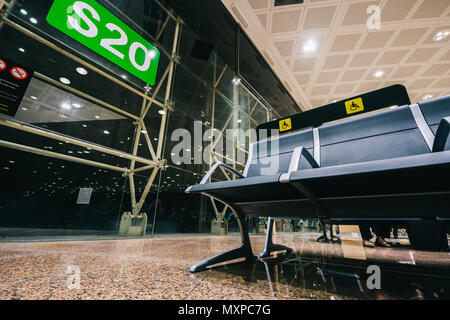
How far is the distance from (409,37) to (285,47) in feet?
9.55

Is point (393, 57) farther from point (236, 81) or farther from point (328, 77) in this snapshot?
point (236, 81)

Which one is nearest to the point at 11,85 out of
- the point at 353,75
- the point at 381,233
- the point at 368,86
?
the point at 381,233

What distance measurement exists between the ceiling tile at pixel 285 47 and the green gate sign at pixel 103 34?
3370mm

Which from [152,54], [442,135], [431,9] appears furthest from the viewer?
[431,9]

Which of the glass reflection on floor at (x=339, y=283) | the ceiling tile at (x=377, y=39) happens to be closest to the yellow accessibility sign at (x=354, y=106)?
the glass reflection on floor at (x=339, y=283)

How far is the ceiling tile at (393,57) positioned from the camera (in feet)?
16.5

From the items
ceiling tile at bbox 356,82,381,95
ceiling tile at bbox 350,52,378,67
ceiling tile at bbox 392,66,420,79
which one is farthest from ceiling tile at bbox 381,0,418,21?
ceiling tile at bbox 356,82,381,95

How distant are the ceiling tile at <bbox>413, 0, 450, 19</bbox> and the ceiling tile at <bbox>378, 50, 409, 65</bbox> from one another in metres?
0.95

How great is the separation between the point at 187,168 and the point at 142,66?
224cm

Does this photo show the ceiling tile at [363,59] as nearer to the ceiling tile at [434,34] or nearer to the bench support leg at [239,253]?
the ceiling tile at [434,34]

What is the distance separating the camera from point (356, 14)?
13.6ft

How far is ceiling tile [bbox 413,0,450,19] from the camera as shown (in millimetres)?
3867

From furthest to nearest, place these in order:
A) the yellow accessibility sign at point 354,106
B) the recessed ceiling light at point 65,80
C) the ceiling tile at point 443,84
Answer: the ceiling tile at point 443,84 < the recessed ceiling light at point 65,80 < the yellow accessibility sign at point 354,106
